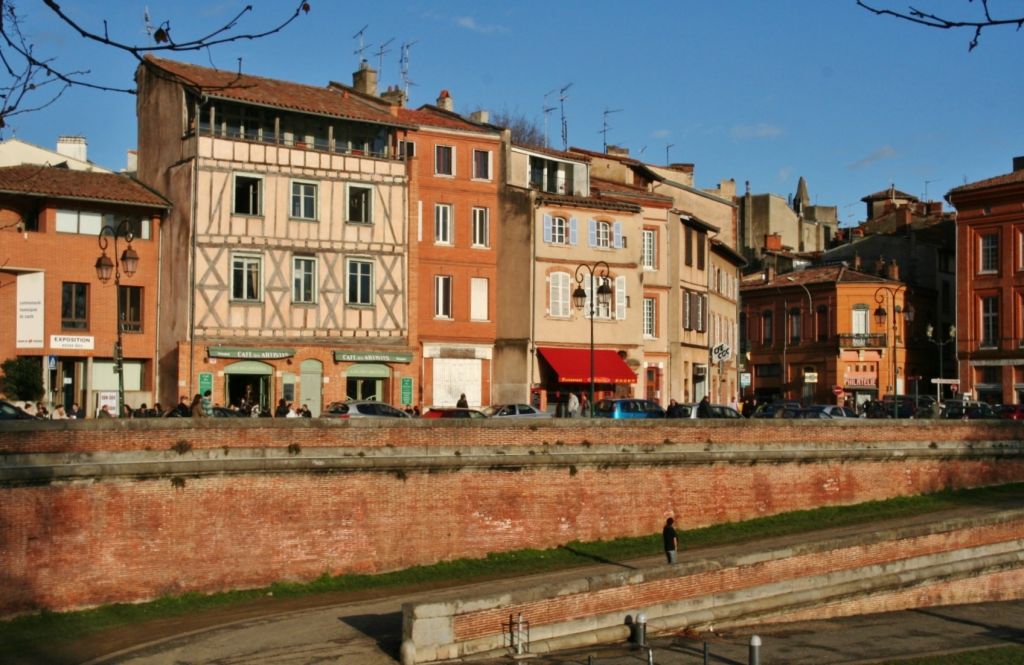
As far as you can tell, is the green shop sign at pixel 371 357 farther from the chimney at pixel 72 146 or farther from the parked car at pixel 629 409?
the chimney at pixel 72 146

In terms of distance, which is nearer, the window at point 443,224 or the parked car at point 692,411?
the parked car at point 692,411

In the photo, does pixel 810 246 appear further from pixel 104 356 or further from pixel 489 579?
pixel 489 579

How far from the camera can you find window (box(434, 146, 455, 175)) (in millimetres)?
47969

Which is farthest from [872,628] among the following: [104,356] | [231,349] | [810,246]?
[810,246]

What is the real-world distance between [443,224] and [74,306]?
13624mm

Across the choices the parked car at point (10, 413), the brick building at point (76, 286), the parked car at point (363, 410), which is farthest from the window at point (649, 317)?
the parked car at point (10, 413)

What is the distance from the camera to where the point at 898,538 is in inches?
1144

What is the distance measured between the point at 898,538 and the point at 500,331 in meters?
22.6

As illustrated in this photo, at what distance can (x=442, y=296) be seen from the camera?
47812 mm

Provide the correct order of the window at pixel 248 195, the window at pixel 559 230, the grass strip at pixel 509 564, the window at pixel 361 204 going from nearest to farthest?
the grass strip at pixel 509 564
the window at pixel 248 195
the window at pixel 361 204
the window at pixel 559 230

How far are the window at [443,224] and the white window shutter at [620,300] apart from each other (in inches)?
291

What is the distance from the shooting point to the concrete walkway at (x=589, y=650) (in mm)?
21578

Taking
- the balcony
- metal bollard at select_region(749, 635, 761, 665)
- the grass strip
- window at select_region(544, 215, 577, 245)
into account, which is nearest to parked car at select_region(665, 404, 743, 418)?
the grass strip

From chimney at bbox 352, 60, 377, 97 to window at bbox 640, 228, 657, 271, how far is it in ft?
41.2
